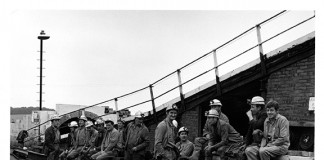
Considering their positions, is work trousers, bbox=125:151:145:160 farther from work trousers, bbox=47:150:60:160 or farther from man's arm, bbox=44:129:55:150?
man's arm, bbox=44:129:55:150

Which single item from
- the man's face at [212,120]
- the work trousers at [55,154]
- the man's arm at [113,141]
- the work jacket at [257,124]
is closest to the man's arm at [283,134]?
the work jacket at [257,124]

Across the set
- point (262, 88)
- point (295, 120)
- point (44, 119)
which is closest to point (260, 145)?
point (295, 120)

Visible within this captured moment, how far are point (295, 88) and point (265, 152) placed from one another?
3333 mm

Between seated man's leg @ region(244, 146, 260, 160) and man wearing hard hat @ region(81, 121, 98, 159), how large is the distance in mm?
7078

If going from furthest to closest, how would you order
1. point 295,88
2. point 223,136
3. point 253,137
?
point 295,88, point 223,136, point 253,137

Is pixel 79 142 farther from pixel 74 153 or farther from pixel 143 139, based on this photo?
pixel 143 139

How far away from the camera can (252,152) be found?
409 inches

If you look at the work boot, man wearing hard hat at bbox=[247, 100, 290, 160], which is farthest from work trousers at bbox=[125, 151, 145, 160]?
man wearing hard hat at bbox=[247, 100, 290, 160]

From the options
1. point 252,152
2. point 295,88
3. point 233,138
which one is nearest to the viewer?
point 252,152

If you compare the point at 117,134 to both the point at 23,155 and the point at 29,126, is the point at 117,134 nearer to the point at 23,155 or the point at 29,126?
the point at 23,155

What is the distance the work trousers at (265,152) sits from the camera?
9.95m

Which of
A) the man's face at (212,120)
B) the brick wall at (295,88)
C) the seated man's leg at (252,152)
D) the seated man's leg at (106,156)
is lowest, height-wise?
the seated man's leg at (106,156)

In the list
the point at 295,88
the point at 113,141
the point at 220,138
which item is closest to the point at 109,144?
the point at 113,141

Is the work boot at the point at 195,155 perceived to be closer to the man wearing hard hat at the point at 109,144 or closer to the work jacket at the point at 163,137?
the work jacket at the point at 163,137
